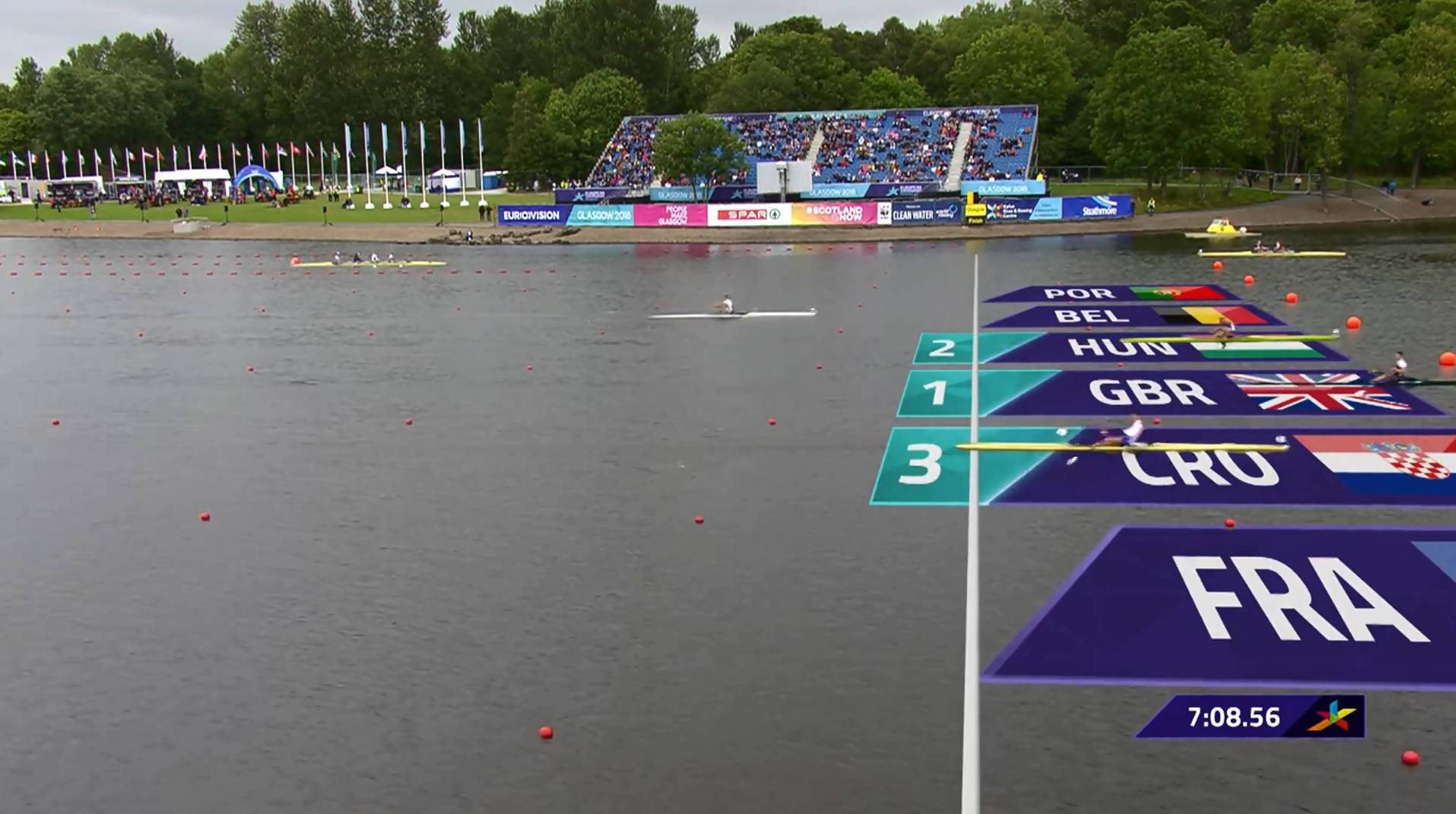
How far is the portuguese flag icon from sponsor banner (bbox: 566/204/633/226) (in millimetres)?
47833

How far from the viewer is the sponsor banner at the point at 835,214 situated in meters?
92.8

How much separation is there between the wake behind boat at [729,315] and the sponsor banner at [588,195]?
59069 mm

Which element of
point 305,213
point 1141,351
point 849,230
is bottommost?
point 1141,351

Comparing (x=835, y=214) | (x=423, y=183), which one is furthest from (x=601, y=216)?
(x=423, y=183)

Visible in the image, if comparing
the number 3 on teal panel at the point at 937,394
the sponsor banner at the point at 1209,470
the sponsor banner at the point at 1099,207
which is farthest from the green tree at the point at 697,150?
the sponsor banner at the point at 1209,470

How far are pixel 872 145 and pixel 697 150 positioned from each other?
64.3 feet

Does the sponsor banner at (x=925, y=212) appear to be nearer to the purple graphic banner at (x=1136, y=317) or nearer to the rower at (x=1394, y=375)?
the purple graphic banner at (x=1136, y=317)

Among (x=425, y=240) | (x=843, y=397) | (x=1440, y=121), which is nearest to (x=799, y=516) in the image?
(x=843, y=397)

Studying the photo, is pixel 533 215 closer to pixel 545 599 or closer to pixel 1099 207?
pixel 1099 207

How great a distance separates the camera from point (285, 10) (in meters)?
172

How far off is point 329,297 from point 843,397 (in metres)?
34.0

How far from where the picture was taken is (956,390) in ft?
114

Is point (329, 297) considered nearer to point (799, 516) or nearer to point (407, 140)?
point (799, 516)

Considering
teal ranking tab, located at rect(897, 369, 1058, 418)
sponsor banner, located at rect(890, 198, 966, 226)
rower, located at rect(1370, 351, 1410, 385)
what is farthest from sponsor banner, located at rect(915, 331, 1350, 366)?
sponsor banner, located at rect(890, 198, 966, 226)
